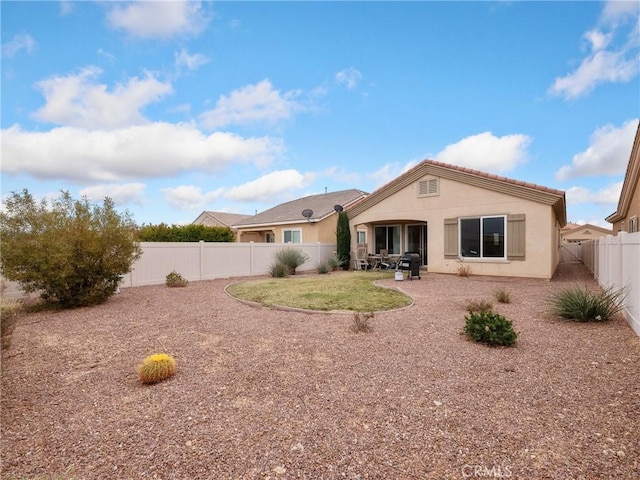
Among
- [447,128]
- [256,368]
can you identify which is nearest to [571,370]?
[256,368]

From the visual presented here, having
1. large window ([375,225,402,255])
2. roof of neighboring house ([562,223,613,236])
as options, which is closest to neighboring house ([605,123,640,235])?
large window ([375,225,402,255])

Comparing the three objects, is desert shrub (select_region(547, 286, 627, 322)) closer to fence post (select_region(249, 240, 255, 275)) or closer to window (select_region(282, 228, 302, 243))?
fence post (select_region(249, 240, 255, 275))

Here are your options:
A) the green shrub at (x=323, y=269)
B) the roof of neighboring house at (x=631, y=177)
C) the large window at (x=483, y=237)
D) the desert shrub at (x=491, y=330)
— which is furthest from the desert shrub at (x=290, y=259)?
the roof of neighboring house at (x=631, y=177)

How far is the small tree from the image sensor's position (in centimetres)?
1792

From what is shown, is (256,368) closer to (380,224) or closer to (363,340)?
(363,340)

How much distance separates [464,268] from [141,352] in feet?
41.4

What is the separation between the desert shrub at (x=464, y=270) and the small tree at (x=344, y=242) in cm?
588

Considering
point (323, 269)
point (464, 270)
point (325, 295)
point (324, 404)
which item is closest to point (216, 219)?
point (323, 269)

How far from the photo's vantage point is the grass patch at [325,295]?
26.0ft

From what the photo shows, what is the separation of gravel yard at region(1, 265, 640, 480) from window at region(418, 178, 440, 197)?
9.75 meters

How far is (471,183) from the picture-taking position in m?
13.9

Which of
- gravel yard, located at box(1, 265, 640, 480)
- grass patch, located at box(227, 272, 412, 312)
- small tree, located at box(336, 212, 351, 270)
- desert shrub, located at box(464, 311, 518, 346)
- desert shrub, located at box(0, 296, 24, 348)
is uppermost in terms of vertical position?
small tree, located at box(336, 212, 351, 270)

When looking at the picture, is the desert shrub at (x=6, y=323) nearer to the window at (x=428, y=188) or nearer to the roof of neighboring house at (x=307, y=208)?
the window at (x=428, y=188)

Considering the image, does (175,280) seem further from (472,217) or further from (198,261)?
(472,217)
